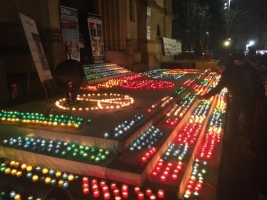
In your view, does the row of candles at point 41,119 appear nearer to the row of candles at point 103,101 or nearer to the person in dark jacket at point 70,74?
the row of candles at point 103,101

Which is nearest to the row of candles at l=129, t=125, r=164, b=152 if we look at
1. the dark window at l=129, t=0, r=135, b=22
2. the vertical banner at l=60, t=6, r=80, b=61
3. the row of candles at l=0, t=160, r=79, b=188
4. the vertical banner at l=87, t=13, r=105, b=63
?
the row of candles at l=0, t=160, r=79, b=188

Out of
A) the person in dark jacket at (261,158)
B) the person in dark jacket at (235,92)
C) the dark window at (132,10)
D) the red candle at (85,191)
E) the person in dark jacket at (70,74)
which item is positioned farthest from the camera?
the dark window at (132,10)

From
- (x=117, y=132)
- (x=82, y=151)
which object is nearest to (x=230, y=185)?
(x=117, y=132)

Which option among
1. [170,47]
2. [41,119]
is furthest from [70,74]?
[170,47]

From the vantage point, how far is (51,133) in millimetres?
4098

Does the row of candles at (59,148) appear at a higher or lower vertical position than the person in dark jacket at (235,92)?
lower

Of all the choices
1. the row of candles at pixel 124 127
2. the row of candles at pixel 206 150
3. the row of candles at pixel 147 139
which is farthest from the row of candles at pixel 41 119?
the row of candles at pixel 206 150

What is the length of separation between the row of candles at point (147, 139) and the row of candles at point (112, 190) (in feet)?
2.42

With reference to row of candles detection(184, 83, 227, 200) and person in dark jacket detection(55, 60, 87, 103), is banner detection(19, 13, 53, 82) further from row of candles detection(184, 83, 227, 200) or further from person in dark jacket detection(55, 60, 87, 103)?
row of candles detection(184, 83, 227, 200)

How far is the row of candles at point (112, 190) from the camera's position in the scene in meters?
2.99

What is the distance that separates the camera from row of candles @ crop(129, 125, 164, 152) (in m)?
3.90

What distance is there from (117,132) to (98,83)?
582cm

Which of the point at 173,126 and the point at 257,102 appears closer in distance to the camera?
the point at 173,126

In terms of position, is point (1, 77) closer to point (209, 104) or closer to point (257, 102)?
point (209, 104)
